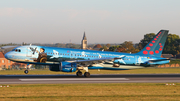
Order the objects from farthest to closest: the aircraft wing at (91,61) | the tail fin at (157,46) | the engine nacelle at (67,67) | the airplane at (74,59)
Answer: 1. the tail fin at (157,46)
2. the airplane at (74,59)
3. the aircraft wing at (91,61)
4. the engine nacelle at (67,67)

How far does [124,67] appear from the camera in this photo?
43594 mm

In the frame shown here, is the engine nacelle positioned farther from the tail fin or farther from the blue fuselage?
the tail fin

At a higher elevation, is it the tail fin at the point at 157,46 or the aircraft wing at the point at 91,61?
the tail fin at the point at 157,46

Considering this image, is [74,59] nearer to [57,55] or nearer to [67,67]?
[57,55]

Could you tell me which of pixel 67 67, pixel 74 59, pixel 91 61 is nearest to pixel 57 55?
pixel 74 59

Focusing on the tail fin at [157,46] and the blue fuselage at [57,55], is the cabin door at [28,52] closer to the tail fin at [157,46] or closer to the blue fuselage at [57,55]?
the blue fuselage at [57,55]

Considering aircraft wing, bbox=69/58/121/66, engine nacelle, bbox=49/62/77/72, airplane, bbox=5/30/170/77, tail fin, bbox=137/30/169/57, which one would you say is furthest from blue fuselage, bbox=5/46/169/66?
tail fin, bbox=137/30/169/57

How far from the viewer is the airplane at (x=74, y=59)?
1547 inches

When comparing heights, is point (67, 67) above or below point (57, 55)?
below

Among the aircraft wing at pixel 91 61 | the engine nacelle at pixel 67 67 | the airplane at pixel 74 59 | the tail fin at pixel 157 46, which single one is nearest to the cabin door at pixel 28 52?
the airplane at pixel 74 59

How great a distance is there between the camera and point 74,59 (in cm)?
4075

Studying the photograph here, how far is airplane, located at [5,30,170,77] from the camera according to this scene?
39.3 m

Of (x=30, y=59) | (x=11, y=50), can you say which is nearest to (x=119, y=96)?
(x=30, y=59)

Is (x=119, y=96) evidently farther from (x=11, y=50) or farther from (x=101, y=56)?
(x=11, y=50)
